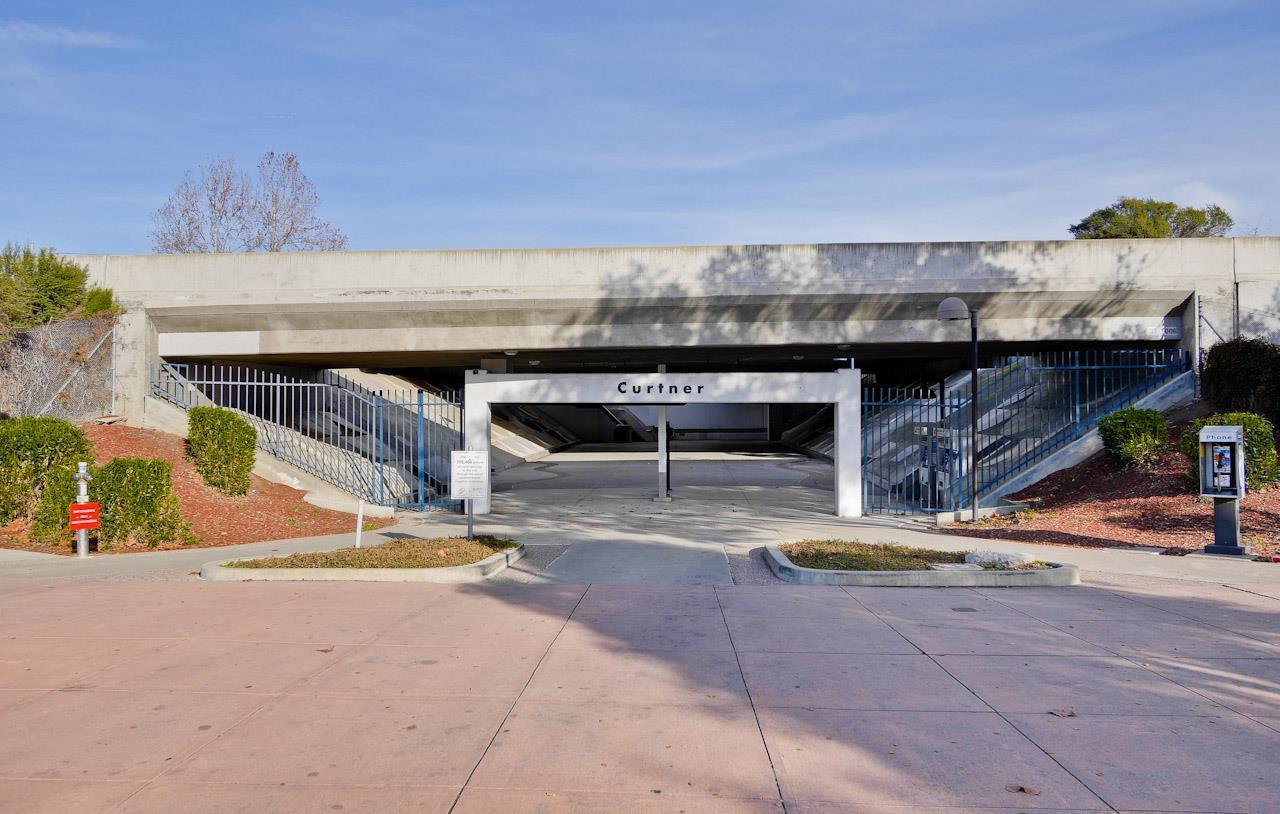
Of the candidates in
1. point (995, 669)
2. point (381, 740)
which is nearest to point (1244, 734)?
point (995, 669)

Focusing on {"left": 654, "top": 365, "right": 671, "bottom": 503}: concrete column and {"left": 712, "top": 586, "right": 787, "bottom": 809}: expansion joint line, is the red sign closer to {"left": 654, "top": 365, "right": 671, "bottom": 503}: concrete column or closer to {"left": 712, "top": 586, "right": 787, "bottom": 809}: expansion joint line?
{"left": 712, "top": 586, "right": 787, "bottom": 809}: expansion joint line

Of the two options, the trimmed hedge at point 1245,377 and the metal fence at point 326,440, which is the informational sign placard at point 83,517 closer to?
the metal fence at point 326,440

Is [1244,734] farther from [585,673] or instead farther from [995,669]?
[585,673]

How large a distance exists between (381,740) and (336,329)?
52.1 feet

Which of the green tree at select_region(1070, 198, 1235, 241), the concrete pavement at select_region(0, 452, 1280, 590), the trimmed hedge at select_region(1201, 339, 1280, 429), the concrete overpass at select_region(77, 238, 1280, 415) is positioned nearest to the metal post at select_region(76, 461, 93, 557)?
the concrete pavement at select_region(0, 452, 1280, 590)

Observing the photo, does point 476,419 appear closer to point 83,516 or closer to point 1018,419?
point 83,516

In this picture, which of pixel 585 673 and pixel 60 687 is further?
pixel 585 673

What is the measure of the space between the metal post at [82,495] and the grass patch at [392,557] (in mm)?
3085

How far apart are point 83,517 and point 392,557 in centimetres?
469

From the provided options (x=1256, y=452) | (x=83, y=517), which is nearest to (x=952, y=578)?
(x=1256, y=452)

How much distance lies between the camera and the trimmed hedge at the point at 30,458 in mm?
13016

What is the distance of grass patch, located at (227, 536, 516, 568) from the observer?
33.5ft

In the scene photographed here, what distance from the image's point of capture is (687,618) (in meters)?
8.03

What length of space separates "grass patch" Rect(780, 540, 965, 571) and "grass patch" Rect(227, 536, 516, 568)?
3846 millimetres
